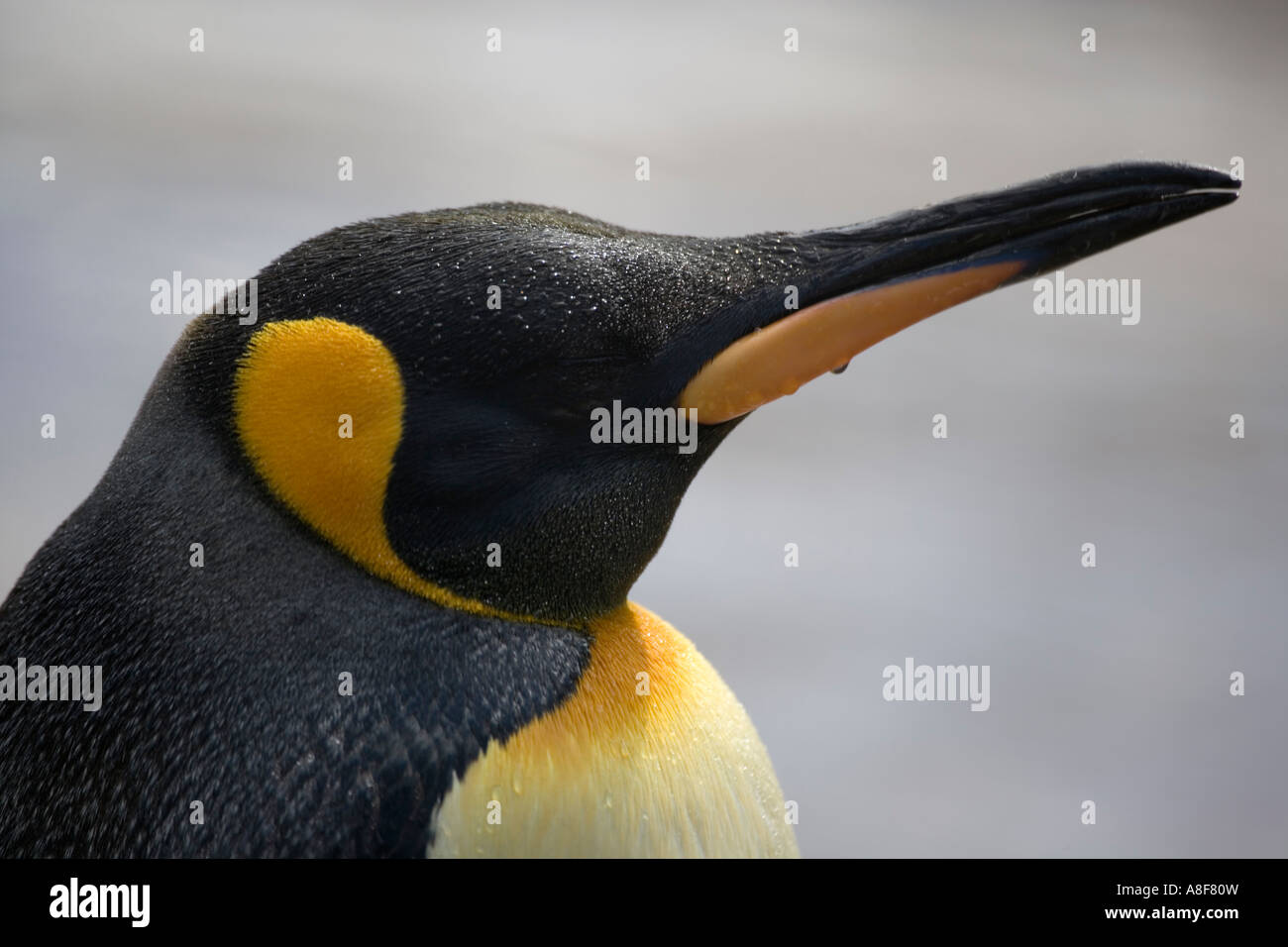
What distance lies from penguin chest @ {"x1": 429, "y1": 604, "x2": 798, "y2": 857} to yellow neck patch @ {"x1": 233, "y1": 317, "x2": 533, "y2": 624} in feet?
0.77

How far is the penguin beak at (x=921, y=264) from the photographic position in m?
1.04

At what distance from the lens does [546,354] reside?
0.99m

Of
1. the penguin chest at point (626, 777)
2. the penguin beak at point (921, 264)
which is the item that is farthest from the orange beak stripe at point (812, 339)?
the penguin chest at point (626, 777)

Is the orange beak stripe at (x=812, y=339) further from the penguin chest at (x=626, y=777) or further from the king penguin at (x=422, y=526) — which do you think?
the penguin chest at (x=626, y=777)

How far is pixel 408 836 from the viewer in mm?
937

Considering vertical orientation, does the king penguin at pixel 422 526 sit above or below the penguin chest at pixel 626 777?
above

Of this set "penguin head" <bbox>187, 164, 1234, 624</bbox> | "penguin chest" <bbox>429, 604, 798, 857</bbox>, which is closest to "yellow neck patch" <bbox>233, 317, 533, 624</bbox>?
"penguin head" <bbox>187, 164, 1234, 624</bbox>

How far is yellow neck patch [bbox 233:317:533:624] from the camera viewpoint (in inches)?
38.2

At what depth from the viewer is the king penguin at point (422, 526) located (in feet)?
3.12

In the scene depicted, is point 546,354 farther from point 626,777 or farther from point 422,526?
point 626,777
